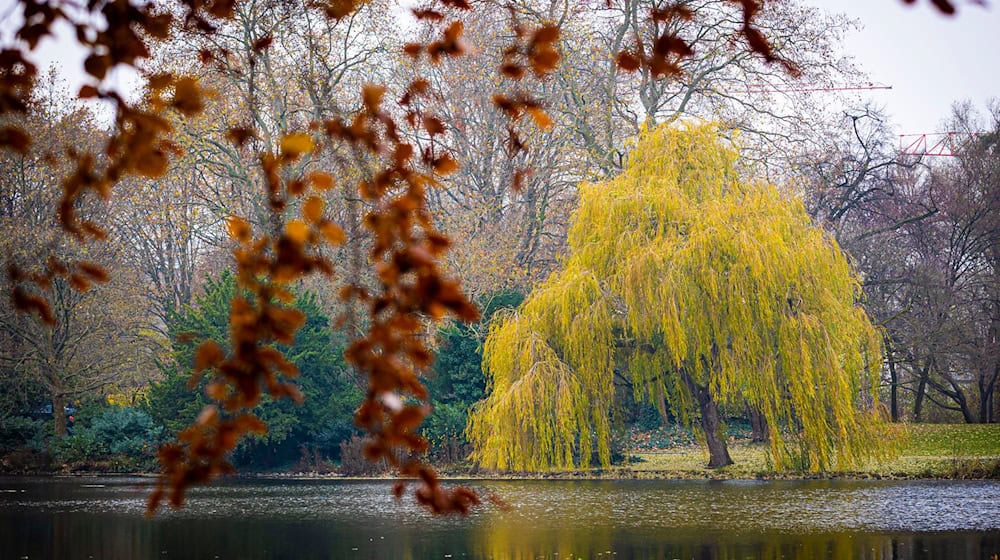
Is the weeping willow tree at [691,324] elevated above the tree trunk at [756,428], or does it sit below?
above

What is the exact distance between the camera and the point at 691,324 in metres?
18.5

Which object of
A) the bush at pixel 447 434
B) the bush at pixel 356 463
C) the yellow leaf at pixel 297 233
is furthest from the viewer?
the bush at pixel 356 463

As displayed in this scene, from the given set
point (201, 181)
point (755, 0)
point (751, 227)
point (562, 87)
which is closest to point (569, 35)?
point (562, 87)

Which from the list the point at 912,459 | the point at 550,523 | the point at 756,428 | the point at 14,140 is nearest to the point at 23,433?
the point at 550,523

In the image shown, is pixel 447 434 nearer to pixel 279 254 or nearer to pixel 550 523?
pixel 550 523

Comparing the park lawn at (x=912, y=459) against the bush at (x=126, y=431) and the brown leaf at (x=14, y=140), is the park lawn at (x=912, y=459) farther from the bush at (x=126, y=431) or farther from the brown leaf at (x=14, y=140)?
the brown leaf at (x=14, y=140)

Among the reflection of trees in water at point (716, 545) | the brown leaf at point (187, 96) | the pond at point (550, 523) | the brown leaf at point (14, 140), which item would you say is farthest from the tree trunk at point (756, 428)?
the brown leaf at point (14, 140)

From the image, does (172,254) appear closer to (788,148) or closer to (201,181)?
(201,181)

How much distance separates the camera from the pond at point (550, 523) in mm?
11195

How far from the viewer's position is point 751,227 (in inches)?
722

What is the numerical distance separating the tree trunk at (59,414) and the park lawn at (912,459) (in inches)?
486

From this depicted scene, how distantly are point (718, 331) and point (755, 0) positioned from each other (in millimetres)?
15207

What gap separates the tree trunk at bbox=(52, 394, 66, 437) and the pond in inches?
219

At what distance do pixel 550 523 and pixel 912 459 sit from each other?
10.3m
